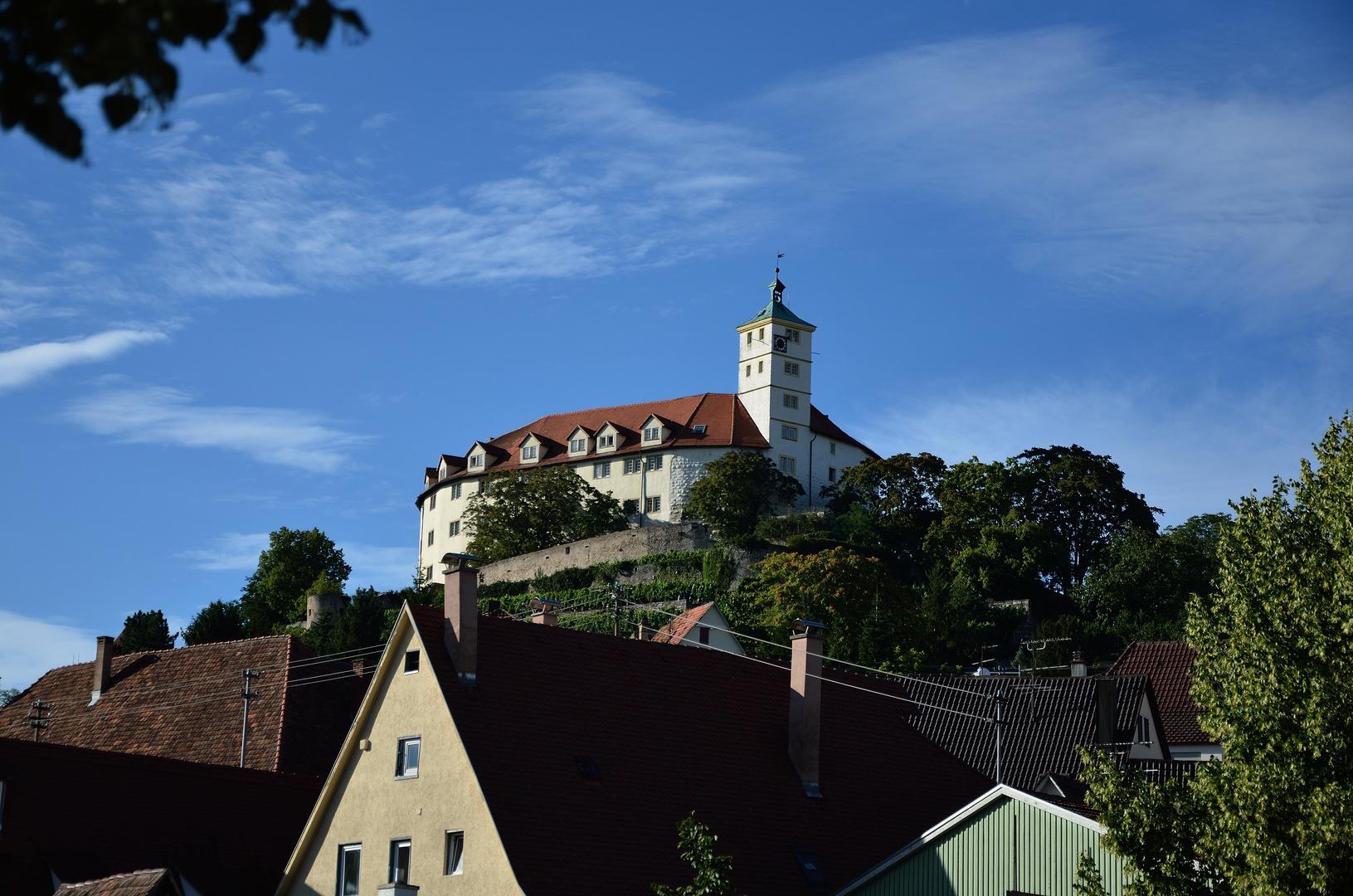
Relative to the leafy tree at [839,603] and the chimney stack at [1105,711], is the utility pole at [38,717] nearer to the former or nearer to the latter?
the chimney stack at [1105,711]

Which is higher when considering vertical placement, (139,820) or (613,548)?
(613,548)

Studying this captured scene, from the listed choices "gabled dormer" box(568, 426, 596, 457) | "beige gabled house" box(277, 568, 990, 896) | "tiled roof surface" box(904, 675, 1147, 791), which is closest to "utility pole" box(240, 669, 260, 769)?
"beige gabled house" box(277, 568, 990, 896)

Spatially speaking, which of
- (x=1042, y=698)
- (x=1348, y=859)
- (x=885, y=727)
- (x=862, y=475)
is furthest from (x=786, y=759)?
(x=862, y=475)

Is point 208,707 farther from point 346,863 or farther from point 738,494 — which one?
point 738,494

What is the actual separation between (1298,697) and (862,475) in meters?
76.0

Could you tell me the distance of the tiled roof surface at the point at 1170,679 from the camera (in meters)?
44.8

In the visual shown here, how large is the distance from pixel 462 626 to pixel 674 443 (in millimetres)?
73322

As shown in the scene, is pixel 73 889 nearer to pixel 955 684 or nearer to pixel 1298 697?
pixel 1298 697

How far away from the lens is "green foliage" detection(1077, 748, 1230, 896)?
20.5 meters

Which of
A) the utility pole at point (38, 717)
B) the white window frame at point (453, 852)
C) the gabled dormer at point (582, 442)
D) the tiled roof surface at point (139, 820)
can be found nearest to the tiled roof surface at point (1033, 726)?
the white window frame at point (453, 852)

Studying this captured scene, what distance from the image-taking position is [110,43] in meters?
4.88

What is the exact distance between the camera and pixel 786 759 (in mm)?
31688

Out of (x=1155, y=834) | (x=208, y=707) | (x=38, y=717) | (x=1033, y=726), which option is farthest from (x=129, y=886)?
(x=1033, y=726)

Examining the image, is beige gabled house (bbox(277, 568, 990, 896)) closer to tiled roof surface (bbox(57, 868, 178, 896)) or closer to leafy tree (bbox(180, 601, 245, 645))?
tiled roof surface (bbox(57, 868, 178, 896))
